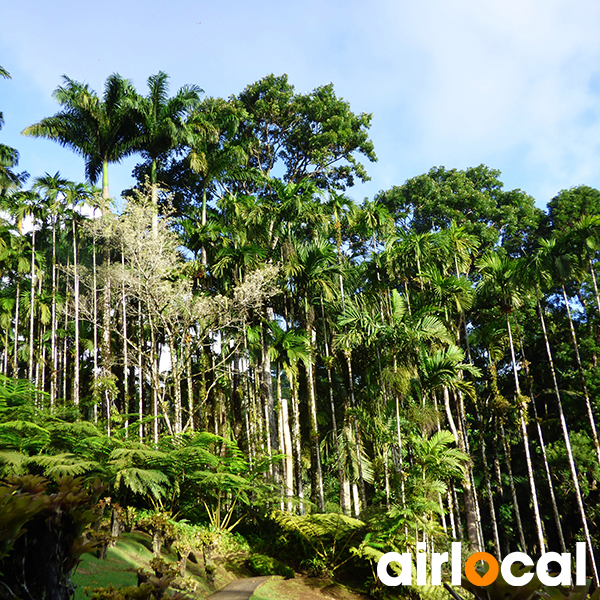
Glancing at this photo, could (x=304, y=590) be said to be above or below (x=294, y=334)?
below

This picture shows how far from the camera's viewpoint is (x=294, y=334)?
1468 cm

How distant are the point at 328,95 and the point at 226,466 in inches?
780

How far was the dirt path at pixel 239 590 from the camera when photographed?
7453mm

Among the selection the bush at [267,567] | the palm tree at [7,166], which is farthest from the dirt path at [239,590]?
the palm tree at [7,166]

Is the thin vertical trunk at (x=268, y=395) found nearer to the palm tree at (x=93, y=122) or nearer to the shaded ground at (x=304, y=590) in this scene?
the shaded ground at (x=304, y=590)

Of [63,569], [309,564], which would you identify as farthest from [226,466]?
[63,569]

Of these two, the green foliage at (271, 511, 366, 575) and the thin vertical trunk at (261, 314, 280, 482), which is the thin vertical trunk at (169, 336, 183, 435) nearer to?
the thin vertical trunk at (261, 314, 280, 482)

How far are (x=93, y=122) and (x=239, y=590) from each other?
1614 cm

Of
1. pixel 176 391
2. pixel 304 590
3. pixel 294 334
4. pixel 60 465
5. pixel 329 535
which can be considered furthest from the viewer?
pixel 294 334

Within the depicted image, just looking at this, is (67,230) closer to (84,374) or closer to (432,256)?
(84,374)

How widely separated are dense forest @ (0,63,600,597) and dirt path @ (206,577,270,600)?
1760mm

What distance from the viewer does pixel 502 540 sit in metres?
21.6

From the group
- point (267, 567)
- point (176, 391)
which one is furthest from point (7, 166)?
point (267, 567)

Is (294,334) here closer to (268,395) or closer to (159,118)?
(268,395)
